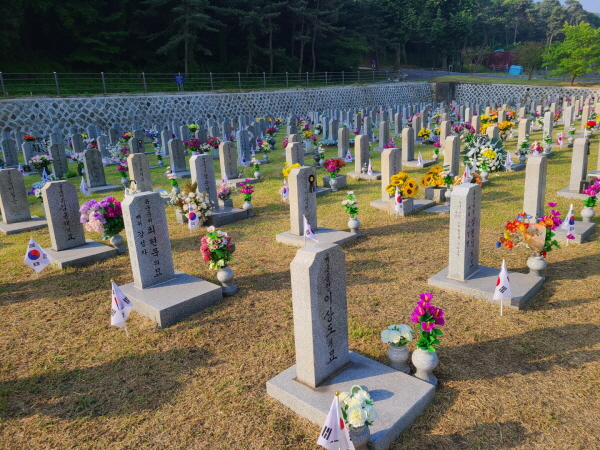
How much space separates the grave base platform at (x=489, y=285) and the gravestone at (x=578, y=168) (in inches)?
193

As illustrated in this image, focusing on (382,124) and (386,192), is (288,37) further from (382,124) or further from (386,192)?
(386,192)

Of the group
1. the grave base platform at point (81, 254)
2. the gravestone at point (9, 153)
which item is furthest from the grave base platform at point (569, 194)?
the gravestone at point (9, 153)

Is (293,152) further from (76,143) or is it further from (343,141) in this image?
(76,143)

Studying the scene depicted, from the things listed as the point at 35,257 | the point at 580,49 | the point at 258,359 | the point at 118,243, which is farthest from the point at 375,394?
the point at 580,49

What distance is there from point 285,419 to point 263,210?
7.18m

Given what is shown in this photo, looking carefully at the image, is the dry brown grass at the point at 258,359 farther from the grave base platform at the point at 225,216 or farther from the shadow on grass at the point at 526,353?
the grave base platform at the point at 225,216

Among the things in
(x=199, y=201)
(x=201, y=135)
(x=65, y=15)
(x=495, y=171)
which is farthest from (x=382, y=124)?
(x=65, y=15)

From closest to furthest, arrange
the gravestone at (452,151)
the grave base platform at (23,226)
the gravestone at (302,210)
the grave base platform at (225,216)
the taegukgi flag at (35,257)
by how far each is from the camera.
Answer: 1. the taegukgi flag at (35,257)
2. the gravestone at (302,210)
3. the grave base platform at (23,226)
4. the grave base platform at (225,216)
5. the gravestone at (452,151)

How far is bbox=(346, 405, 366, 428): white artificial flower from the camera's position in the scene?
3.15m

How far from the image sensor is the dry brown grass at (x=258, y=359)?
12.1ft

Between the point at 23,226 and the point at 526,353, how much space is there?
389 inches

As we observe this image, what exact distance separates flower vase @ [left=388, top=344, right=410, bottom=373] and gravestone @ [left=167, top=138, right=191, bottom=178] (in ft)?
38.7

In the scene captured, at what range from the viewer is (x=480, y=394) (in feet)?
13.1

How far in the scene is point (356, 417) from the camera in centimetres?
316
